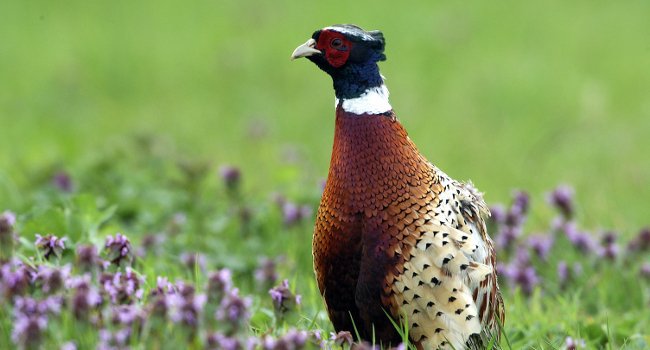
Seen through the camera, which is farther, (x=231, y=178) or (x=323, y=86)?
(x=323, y=86)

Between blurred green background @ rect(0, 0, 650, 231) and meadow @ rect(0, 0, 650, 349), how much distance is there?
0.08 ft

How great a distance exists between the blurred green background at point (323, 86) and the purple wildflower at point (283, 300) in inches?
128

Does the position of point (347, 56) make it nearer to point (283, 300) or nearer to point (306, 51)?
point (306, 51)

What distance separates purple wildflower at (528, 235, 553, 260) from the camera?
6.13 metres

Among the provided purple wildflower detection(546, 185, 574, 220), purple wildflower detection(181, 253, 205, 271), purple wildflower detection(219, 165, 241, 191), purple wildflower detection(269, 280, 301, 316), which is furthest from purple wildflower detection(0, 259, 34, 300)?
purple wildflower detection(546, 185, 574, 220)

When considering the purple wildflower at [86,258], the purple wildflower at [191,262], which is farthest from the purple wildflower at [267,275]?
the purple wildflower at [86,258]

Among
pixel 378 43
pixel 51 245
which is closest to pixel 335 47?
pixel 378 43

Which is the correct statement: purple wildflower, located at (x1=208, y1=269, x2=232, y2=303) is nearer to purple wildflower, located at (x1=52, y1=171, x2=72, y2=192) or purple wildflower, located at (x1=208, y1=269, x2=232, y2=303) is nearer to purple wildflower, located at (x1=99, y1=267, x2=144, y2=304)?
purple wildflower, located at (x1=99, y1=267, x2=144, y2=304)

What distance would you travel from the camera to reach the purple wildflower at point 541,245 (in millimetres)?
6129

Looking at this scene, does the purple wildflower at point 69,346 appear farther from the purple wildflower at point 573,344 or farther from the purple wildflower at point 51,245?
the purple wildflower at point 573,344

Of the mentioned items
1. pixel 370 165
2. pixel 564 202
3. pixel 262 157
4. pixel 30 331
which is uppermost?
pixel 370 165

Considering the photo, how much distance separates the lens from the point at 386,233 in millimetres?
3896

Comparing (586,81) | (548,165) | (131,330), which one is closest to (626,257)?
(548,165)

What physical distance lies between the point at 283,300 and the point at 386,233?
0.48 m
